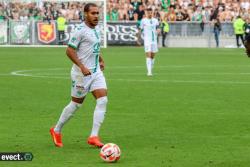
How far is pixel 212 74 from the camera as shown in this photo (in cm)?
3047

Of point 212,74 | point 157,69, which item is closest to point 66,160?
point 212,74

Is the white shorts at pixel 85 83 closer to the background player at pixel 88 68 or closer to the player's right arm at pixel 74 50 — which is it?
the background player at pixel 88 68

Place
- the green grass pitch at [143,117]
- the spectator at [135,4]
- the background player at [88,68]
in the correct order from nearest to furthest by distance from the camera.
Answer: the green grass pitch at [143,117] → the background player at [88,68] → the spectator at [135,4]

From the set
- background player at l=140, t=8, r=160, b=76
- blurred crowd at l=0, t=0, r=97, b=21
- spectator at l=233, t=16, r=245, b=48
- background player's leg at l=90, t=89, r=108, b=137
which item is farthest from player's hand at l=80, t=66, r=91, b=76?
spectator at l=233, t=16, r=245, b=48

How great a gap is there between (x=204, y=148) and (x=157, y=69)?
20578mm

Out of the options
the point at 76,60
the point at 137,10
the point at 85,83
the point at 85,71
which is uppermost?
the point at 76,60

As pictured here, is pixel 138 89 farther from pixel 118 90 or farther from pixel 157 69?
pixel 157 69

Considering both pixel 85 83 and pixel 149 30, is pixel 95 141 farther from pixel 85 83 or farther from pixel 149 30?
pixel 149 30

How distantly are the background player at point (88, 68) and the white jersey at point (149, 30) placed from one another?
1778cm

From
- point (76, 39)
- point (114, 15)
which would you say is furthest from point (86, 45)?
point (114, 15)

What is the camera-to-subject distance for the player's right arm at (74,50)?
42.7 ft

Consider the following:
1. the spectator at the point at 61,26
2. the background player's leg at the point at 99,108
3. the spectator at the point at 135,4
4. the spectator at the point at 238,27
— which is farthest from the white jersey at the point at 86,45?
the spectator at the point at 135,4

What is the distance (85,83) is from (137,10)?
4258 cm

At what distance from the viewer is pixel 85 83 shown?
13.2 metres
